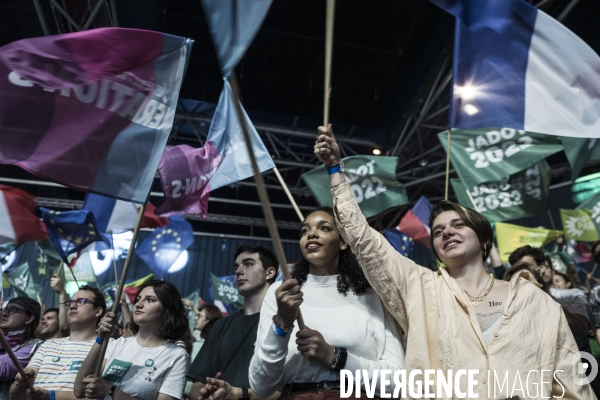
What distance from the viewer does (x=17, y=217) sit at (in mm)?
3957

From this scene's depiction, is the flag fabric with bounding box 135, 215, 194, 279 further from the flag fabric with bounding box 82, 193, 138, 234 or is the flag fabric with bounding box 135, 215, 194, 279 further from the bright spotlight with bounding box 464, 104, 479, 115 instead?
the bright spotlight with bounding box 464, 104, 479, 115

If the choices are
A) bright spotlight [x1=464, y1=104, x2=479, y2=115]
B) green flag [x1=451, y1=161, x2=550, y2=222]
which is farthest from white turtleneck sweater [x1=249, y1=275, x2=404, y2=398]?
green flag [x1=451, y1=161, x2=550, y2=222]

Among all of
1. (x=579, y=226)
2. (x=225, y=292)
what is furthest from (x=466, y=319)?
(x=225, y=292)

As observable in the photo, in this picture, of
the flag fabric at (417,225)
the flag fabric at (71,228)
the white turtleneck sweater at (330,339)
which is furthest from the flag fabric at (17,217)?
the flag fabric at (417,225)

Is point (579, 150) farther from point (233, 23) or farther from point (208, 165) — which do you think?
point (233, 23)

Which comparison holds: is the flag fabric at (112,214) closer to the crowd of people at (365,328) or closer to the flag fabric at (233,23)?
the crowd of people at (365,328)

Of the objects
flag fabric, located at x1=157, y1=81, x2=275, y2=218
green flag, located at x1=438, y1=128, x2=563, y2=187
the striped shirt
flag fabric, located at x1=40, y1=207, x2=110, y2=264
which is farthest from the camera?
flag fabric, located at x1=40, y1=207, x2=110, y2=264

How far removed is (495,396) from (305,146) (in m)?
8.59

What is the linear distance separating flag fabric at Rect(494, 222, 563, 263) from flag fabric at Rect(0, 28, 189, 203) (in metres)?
4.39

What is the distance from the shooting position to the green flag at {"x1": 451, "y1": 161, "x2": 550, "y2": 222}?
5.14m

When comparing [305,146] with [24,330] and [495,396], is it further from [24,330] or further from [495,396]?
[495,396]

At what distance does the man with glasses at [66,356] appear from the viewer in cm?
250

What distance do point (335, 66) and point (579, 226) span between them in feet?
13.4

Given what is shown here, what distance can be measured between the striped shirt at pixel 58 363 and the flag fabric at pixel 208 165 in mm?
985
